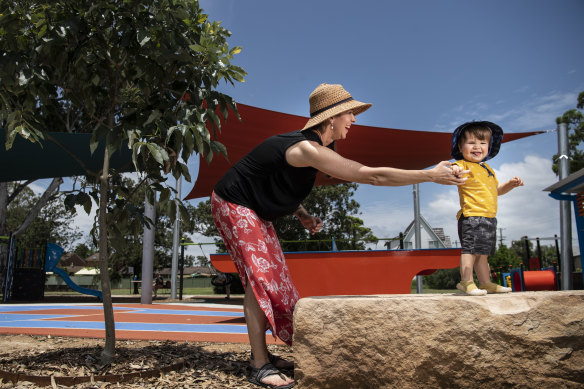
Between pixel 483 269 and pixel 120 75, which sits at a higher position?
pixel 120 75

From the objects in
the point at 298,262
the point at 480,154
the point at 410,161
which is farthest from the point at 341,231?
the point at 480,154

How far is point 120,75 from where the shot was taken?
8.84ft

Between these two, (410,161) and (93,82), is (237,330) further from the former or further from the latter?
(410,161)

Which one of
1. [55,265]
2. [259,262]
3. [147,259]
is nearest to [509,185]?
[259,262]

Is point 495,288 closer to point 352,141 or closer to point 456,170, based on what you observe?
point 456,170

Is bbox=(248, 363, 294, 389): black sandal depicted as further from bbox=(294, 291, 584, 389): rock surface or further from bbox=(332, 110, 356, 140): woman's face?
bbox=(332, 110, 356, 140): woman's face

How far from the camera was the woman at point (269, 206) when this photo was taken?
2.02 meters

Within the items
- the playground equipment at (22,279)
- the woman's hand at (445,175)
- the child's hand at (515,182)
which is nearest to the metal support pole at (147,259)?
the playground equipment at (22,279)

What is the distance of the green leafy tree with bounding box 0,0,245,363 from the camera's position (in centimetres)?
222

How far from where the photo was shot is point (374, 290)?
16.6ft

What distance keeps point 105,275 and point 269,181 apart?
1140 mm

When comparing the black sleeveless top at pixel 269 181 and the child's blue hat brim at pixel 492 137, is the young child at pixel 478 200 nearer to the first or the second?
the child's blue hat brim at pixel 492 137

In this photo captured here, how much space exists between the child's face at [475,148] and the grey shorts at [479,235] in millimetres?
381

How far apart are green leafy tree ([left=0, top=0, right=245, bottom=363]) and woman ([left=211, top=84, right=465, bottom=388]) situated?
12.5 inches
